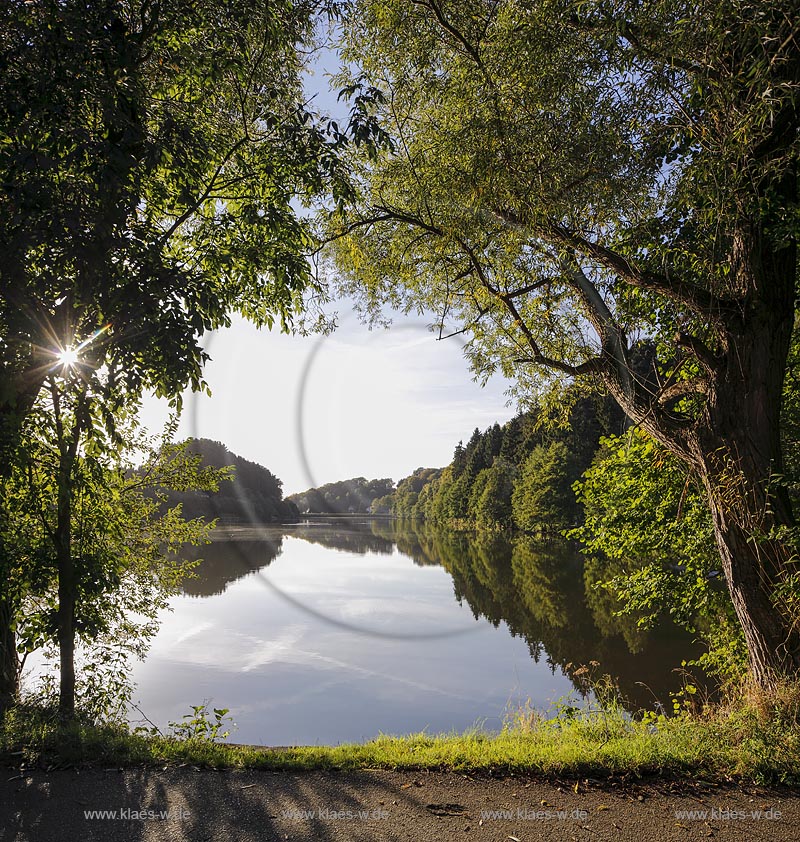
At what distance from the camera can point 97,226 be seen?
3.93 m

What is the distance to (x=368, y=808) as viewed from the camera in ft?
12.3

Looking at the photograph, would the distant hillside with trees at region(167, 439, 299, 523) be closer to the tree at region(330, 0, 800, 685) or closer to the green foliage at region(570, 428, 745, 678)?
the green foliage at region(570, 428, 745, 678)

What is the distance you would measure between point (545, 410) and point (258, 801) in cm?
678

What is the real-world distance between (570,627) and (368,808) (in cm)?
1669

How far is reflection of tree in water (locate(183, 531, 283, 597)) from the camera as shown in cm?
2733

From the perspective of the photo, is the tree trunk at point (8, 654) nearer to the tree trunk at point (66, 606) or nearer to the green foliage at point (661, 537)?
the tree trunk at point (66, 606)

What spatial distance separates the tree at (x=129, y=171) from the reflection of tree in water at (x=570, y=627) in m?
6.22

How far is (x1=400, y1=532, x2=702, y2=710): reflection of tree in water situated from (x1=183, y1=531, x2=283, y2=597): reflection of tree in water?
11776 mm

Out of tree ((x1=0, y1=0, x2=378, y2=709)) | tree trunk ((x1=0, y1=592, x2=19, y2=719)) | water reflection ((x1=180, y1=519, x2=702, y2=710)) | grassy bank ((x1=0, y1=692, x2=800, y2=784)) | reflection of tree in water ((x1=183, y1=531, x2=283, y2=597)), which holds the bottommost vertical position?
water reflection ((x1=180, y1=519, x2=702, y2=710))

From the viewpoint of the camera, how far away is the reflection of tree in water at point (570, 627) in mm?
13695

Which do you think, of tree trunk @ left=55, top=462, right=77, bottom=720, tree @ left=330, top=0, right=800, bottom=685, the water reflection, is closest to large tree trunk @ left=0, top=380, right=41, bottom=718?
tree trunk @ left=55, top=462, right=77, bottom=720

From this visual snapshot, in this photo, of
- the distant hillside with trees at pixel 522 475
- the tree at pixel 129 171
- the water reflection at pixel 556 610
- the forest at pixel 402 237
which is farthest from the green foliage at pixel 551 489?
the tree at pixel 129 171

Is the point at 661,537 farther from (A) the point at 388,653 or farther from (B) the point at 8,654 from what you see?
(A) the point at 388,653

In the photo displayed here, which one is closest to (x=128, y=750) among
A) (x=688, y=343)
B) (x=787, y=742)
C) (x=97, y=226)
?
(x=97, y=226)
